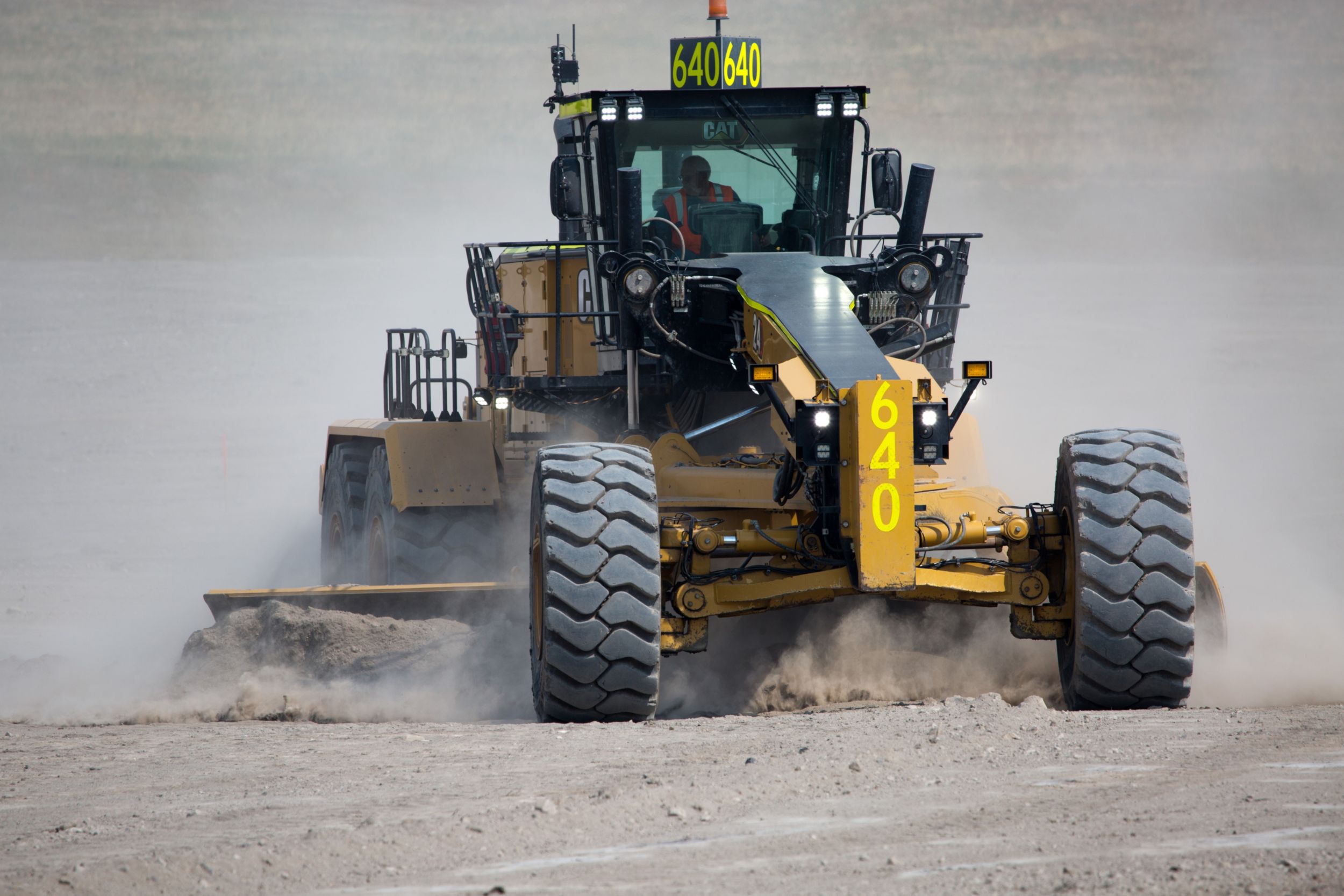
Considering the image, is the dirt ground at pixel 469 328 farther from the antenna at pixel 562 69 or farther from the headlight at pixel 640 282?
the antenna at pixel 562 69

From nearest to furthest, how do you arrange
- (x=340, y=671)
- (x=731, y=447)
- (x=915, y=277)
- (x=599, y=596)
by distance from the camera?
(x=599, y=596) < (x=915, y=277) < (x=340, y=671) < (x=731, y=447)

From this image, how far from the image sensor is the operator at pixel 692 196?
1013 centimetres

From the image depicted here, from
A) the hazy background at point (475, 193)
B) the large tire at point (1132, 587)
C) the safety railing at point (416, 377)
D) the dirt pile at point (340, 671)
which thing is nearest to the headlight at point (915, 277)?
the large tire at point (1132, 587)

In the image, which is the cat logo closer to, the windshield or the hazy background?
the windshield

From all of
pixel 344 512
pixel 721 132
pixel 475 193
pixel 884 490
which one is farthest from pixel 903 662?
pixel 475 193

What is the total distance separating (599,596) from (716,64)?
4326 millimetres

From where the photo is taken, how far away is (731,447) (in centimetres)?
1000

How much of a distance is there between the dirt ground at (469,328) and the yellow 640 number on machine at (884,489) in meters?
Result: 0.69

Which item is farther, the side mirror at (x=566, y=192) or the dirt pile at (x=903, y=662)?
the side mirror at (x=566, y=192)

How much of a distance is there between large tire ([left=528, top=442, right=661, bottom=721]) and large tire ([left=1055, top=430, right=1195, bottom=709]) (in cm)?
197

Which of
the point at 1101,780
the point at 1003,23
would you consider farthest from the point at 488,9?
the point at 1101,780

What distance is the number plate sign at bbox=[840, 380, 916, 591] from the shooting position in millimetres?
7547

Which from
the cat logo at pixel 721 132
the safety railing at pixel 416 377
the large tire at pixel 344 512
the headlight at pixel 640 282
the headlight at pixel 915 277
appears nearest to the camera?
the headlight at pixel 640 282

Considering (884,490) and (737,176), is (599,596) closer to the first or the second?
(884,490)
